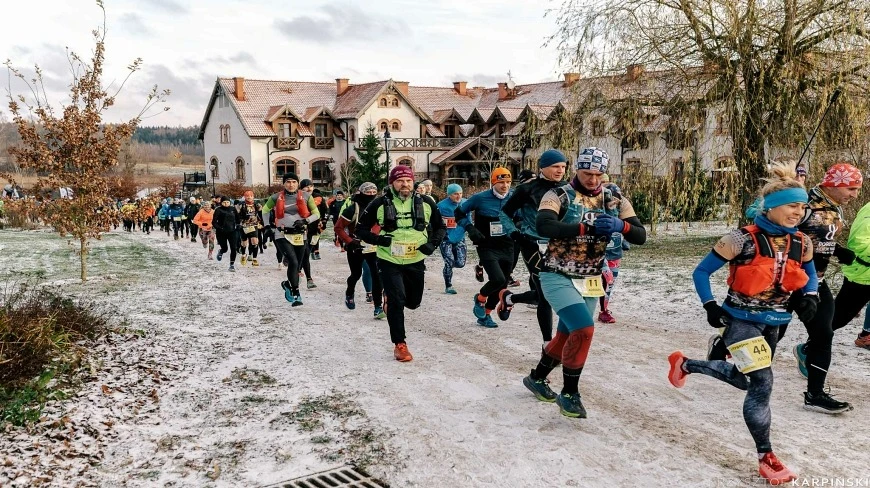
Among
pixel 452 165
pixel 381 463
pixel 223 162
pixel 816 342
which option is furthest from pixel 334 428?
pixel 223 162

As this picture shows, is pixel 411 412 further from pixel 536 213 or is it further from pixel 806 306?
pixel 806 306

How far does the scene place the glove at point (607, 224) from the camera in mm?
4797

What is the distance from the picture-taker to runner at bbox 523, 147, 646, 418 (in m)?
5.17

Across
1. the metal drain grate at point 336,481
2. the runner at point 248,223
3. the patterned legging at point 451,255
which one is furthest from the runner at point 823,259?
the runner at point 248,223

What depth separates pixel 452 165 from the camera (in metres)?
53.1

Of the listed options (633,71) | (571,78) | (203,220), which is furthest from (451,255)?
(203,220)

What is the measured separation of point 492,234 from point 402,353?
2246 mm

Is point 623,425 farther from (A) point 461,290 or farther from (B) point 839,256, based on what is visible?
(A) point 461,290

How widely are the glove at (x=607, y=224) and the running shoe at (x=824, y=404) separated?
90.0 inches

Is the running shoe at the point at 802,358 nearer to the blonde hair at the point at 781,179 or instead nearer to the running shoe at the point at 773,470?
the running shoe at the point at 773,470

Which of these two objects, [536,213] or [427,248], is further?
[427,248]

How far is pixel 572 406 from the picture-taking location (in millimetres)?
5293

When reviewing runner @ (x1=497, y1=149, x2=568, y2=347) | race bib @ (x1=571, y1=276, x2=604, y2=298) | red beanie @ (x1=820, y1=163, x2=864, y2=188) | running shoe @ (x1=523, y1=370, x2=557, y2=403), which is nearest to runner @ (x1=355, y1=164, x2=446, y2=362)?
runner @ (x1=497, y1=149, x2=568, y2=347)

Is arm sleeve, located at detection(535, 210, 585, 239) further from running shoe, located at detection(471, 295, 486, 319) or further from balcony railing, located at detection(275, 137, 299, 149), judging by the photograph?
balcony railing, located at detection(275, 137, 299, 149)
